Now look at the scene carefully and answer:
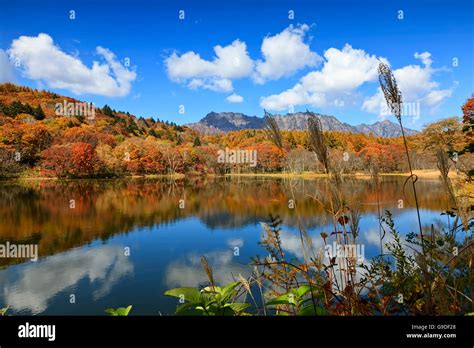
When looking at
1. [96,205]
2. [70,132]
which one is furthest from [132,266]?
[70,132]

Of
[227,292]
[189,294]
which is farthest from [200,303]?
[227,292]

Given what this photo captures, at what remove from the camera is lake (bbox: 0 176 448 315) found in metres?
6.75

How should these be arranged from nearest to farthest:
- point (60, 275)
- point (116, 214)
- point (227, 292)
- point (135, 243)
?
1. point (227, 292)
2. point (60, 275)
3. point (135, 243)
4. point (116, 214)

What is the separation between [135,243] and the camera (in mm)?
11773

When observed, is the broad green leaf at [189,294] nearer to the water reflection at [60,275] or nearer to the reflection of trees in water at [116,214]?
the water reflection at [60,275]

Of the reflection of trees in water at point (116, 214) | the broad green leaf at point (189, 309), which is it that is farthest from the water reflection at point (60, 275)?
the broad green leaf at point (189, 309)

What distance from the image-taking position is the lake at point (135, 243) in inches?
266

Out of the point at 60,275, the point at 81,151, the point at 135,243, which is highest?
the point at 81,151

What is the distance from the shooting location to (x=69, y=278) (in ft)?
27.3

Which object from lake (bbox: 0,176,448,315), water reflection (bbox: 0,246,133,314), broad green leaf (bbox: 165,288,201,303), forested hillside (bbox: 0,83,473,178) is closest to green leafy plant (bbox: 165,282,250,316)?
broad green leaf (bbox: 165,288,201,303)

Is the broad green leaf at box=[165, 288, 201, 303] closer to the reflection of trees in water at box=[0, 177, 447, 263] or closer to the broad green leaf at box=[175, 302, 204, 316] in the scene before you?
the broad green leaf at box=[175, 302, 204, 316]

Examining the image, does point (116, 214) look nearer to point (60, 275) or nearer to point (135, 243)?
point (135, 243)
